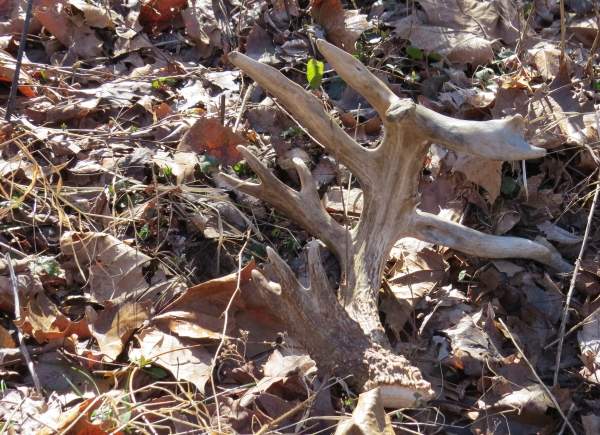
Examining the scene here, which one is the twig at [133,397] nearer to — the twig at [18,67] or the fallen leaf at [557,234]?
the twig at [18,67]

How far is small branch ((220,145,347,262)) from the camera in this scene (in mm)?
3102

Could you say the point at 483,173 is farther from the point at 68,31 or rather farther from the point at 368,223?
the point at 68,31

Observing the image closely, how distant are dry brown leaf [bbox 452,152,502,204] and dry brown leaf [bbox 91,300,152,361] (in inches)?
75.4

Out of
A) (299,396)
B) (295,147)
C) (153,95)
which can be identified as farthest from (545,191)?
(153,95)

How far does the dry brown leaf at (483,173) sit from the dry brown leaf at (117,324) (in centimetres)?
191

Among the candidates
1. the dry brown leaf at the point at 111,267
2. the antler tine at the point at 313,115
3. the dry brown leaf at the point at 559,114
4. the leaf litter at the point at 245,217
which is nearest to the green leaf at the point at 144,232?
the leaf litter at the point at 245,217

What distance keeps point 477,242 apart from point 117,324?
71.7 inches

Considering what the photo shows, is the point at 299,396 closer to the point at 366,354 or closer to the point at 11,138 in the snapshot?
the point at 366,354

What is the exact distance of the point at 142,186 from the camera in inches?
133

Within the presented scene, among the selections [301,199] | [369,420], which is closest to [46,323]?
[301,199]

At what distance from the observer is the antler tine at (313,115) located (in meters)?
2.94

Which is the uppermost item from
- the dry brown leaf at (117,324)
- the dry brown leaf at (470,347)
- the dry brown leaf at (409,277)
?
the dry brown leaf at (117,324)

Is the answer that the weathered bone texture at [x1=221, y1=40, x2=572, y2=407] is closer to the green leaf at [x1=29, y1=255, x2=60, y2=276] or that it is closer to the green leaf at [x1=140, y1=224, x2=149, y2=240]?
the green leaf at [x1=140, y1=224, x2=149, y2=240]

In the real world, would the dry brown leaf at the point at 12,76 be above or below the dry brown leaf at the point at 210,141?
above
